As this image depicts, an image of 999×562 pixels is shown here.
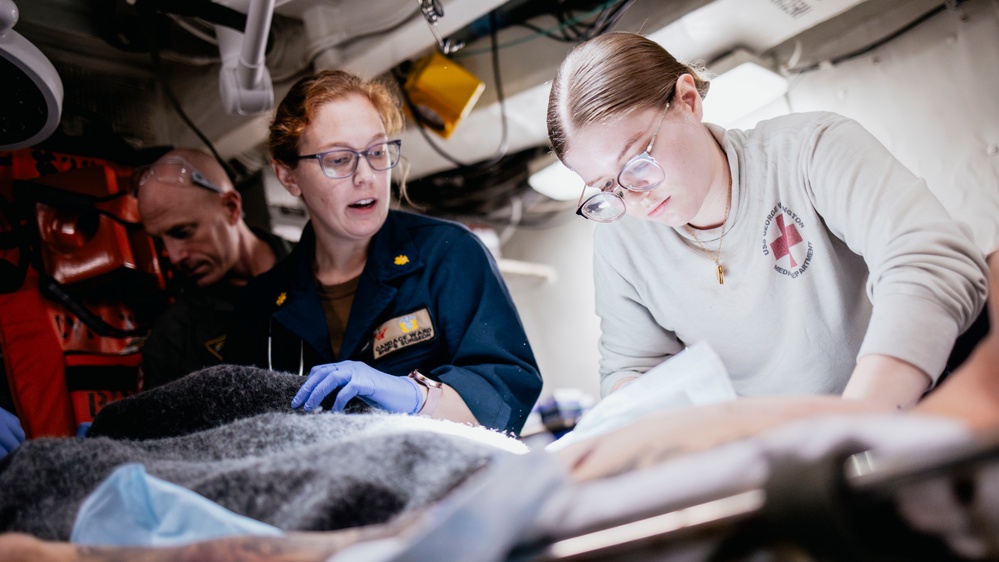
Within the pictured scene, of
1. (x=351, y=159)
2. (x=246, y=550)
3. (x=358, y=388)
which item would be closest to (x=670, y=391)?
(x=246, y=550)

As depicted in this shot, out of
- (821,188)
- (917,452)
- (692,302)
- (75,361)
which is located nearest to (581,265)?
(692,302)

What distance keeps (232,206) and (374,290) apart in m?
0.97

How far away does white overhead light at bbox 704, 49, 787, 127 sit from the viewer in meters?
1.12

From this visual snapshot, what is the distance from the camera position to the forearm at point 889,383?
0.72m

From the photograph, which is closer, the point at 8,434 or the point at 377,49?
the point at 8,434

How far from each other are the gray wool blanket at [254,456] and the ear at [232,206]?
1193 millimetres

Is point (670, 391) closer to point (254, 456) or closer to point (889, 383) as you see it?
point (889, 383)

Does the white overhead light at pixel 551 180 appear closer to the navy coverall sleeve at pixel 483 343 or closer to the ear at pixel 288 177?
the navy coverall sleeve at pixel 483 343

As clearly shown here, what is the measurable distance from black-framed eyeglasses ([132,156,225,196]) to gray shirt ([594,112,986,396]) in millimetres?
1312

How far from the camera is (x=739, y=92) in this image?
3.77ft

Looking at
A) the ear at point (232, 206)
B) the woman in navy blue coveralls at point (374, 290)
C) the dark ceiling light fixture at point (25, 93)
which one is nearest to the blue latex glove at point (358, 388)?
the woman in navy blue coveralls at point (374, 290)

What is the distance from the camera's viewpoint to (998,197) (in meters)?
1.00

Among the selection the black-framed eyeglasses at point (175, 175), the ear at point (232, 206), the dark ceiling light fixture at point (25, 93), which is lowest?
the ear at point (232, 206)

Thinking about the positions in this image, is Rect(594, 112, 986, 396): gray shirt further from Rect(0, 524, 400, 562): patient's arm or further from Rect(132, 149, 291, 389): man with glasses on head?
Rect(132, 149, 291, 389): man with glasses on head
